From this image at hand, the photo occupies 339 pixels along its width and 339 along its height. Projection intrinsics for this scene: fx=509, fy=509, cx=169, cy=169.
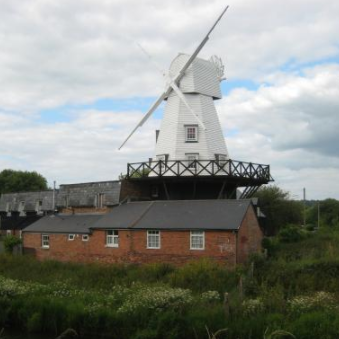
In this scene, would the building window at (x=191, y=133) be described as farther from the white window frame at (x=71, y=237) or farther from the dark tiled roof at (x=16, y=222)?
the dark tiled roof at (x=16, y=222)

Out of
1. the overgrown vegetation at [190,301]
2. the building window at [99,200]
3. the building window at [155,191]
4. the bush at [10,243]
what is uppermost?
the building window at [155,191]

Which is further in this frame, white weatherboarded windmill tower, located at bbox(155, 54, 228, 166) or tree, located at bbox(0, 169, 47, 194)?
tree, located at bbox(0, 169, 47, 194)

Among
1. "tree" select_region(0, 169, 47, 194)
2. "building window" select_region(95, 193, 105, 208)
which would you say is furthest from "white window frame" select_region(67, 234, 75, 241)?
"tree" select_region(0, 169, 47, 194)

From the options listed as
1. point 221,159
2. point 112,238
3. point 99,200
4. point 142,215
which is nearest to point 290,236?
point 221,159

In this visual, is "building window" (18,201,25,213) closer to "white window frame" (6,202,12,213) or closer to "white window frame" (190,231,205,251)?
"white window frame" (6,202,12,213)

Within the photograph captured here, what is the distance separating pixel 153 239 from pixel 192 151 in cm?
742

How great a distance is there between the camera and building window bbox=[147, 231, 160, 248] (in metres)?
26.8

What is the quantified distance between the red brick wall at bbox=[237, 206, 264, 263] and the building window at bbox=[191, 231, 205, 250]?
1.82m

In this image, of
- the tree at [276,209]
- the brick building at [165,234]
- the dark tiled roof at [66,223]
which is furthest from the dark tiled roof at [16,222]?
the tree at [276,209]

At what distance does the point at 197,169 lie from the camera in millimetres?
30672

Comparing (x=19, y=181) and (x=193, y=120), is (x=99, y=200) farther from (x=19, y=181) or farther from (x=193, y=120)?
(x=19, y=181)

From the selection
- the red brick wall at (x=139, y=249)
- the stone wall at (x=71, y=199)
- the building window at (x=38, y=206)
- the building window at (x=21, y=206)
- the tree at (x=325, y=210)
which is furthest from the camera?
the tree at (x=325, y=210)

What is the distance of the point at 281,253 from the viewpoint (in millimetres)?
27500

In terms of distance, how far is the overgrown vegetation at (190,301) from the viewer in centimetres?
1538
